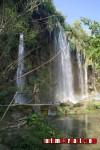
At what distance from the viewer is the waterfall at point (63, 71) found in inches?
1147

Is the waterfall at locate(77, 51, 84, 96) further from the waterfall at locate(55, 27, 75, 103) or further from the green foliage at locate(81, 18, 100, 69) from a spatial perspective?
the green foliage at locate(81, 18, 100, 69)

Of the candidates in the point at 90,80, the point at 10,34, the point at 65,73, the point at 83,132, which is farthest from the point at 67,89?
the point at 10,34

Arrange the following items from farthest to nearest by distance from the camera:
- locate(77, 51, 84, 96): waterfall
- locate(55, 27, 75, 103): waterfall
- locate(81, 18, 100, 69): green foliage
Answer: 1. locate(77, 51, 84, 96): waterfall
2. locate(55, 27, 75, 103): waterfall
3. locate(81, 18, 100, 69): green foliage

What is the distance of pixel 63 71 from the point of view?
30609 mm

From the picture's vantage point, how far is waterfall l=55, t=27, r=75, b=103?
29.1 metres

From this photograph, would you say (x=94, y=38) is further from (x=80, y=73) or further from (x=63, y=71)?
(x=80, y=73)

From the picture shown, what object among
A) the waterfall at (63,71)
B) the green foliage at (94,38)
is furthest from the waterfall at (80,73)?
the green foliage at (94,38)

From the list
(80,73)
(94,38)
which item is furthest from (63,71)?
(94,38)

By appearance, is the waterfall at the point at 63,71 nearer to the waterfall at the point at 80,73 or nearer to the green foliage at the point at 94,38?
the waterfall at the point at 80,73

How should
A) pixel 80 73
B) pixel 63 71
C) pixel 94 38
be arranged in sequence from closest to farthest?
pixel 94 38
pixel 63 71
pixel 80 73

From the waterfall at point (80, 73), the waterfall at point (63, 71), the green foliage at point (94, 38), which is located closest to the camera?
the green foliage at point (94, 38)

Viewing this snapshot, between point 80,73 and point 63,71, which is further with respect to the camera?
point 80,73

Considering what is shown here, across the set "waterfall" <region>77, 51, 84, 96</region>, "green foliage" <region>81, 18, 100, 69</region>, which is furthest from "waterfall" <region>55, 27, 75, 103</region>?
"green foliage" <region>81, 18, 100, 69</region>

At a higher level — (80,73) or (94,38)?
(80,73)
